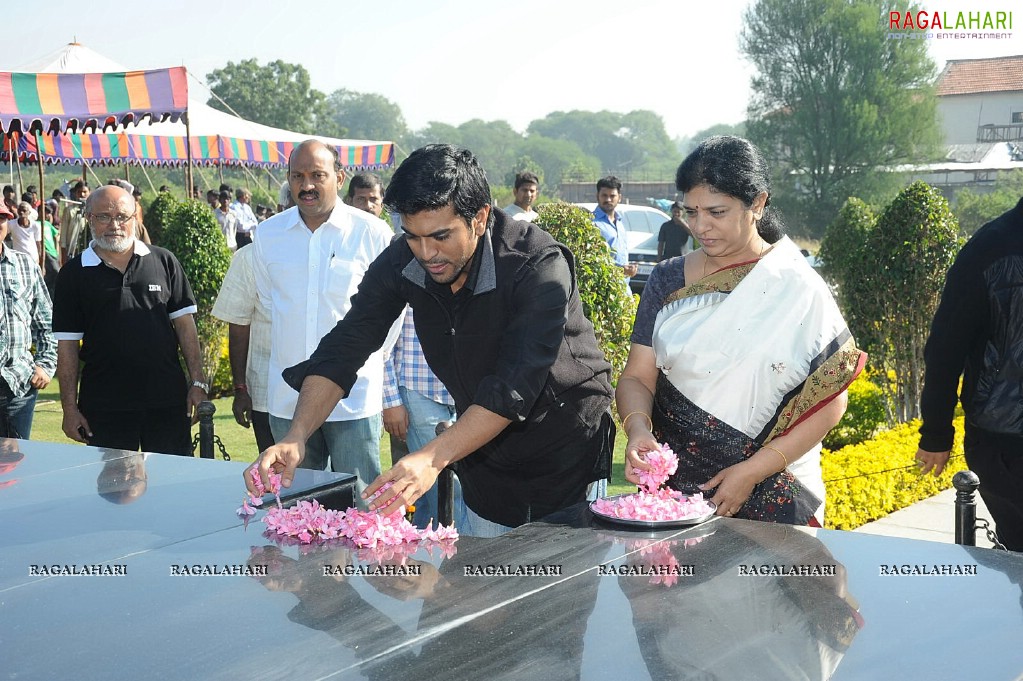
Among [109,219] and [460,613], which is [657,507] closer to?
[460,613]

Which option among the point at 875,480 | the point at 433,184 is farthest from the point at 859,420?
the point at 433,184

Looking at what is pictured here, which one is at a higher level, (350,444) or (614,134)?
(614,134)

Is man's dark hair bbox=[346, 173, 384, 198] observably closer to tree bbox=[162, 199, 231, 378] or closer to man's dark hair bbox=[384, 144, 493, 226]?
tree bbox=[162, 199, 231, 378]

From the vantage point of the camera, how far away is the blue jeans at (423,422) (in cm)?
467

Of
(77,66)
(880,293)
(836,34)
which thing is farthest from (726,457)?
(836,34)

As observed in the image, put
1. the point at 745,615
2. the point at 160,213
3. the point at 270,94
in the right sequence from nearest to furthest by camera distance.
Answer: the point at 745,615
the point at 160,213
the point at 270,94

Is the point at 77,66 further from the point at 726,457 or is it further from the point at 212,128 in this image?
the point at 726,457

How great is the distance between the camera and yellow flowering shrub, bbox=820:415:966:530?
18.2ft

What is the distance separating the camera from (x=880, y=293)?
24.7ft

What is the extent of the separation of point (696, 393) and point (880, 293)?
5116 millimetres

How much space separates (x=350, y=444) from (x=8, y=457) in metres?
1.31

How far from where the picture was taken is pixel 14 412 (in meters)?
4.85

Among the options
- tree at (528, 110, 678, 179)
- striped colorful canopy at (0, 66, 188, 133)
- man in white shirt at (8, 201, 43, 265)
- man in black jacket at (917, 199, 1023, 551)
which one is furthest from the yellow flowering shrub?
tree at (528, 110, 678, 179)

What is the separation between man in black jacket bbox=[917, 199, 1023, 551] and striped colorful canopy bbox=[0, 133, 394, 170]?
15.3 m
